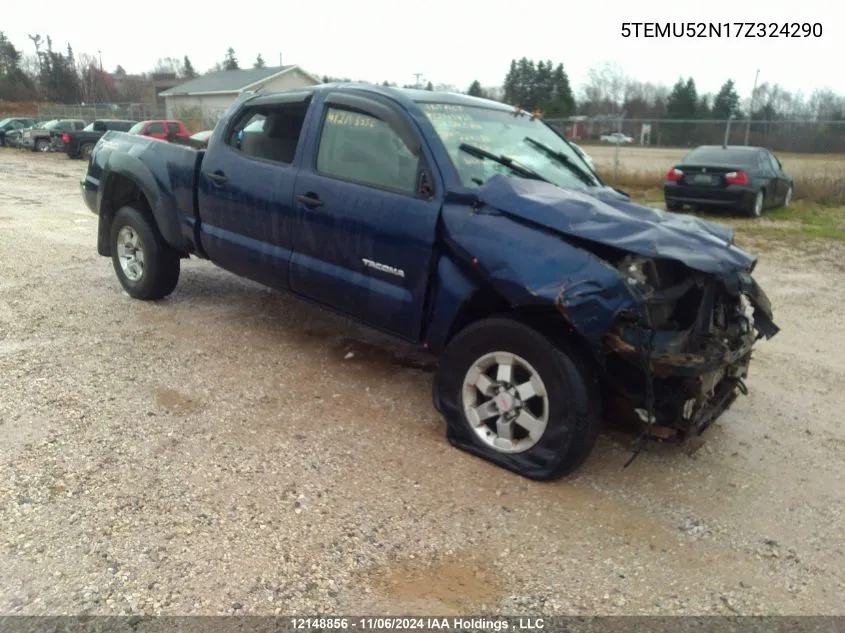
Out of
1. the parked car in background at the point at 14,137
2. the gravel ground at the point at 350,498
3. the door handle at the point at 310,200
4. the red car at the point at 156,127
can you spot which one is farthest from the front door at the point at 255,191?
the parked car in background at the point at 14,137

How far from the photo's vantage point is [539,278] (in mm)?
3303

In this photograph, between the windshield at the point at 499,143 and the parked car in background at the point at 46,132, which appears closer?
the windshield at the point at 499,143

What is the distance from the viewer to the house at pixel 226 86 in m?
43.6

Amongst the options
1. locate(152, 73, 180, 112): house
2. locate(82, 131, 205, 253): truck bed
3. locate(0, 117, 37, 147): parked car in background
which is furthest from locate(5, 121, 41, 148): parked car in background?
locate(82, 131, 205, 253): truck bed

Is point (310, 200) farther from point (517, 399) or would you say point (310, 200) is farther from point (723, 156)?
point (723, 156)

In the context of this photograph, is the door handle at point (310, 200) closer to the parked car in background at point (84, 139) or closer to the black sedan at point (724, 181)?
the black sedan at point (724, 181)

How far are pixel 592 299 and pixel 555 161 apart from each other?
1.80 metres

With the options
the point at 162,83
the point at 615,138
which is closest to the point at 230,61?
the point at 162,83

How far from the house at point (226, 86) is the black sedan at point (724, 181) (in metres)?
32.7

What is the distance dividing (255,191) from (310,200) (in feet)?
2.00

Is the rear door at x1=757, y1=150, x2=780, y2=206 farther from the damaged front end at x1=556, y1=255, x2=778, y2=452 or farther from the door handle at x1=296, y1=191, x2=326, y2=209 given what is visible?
the door handle at x1=296, y1=191, x2=326, y2=209

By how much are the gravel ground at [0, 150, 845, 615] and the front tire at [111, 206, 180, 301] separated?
0.77 meters

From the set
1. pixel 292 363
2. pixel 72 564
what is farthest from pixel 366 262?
pixel 72 564

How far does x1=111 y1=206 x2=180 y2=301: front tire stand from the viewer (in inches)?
233
